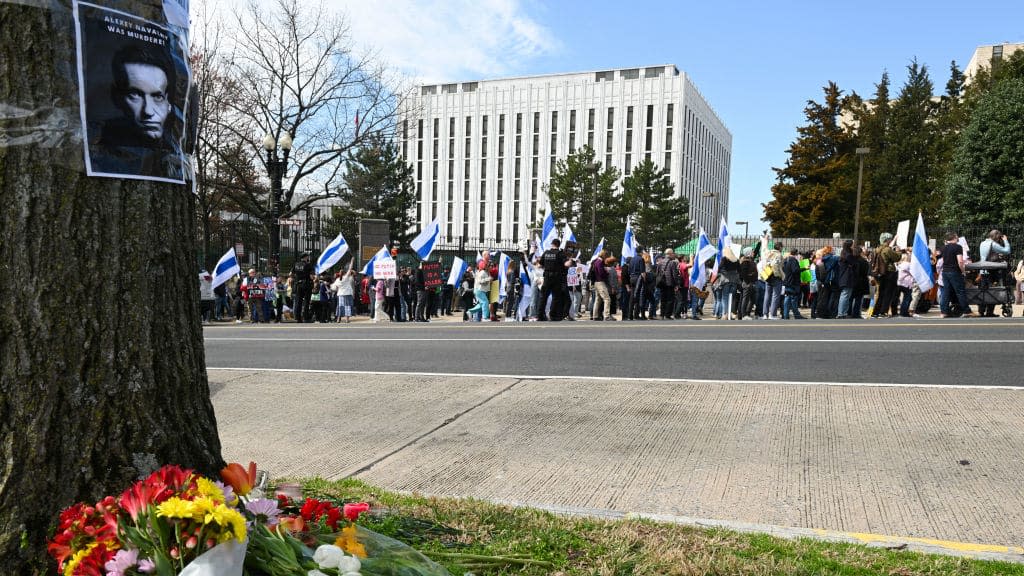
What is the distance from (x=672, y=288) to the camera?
61.5ft

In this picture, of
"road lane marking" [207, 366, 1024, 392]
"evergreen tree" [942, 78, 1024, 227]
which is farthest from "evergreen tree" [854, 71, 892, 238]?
"road lane marking" [207, 366, 1024, 392]

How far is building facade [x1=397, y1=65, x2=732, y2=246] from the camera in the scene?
3511 inches

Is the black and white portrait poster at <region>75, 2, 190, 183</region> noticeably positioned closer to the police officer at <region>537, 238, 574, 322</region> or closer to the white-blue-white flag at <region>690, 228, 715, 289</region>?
the police officer at <region>537, 238, 574, 322</region>

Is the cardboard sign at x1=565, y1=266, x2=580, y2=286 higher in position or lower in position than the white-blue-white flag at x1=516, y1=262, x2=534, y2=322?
higher

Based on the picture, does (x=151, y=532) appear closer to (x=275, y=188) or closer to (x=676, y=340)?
(x=676, y=340)

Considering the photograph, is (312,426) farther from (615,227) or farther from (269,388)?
(615,227)

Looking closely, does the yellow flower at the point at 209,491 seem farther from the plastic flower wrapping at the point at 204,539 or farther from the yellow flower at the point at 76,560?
the yellow flower at the point at 76,560

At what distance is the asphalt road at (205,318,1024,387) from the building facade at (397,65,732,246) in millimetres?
72522

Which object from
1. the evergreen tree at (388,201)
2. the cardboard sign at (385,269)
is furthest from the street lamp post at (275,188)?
the evergreen tree at (388,201)

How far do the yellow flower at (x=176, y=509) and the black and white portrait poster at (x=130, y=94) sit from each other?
1.21 metres

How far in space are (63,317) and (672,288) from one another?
56.4 feet

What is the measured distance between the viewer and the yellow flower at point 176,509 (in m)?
1.87

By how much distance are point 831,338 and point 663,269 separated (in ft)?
24.5

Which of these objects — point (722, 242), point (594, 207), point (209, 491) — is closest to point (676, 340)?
point (722, 242)
